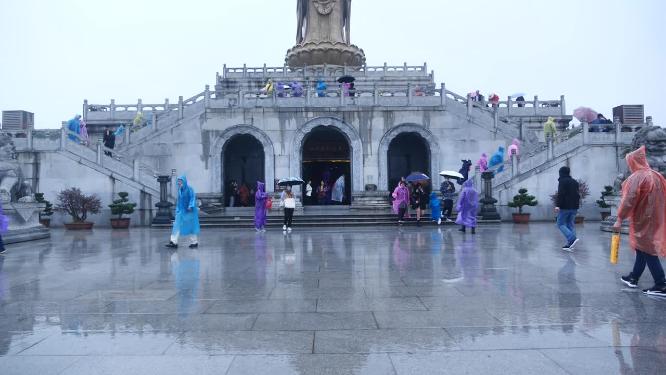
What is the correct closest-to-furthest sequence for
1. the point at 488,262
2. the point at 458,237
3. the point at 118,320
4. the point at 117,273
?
the point at 118,320 < the point at 117,273 < the point at 488,262 < the point at 458,237

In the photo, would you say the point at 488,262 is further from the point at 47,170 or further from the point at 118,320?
the point at 47,170

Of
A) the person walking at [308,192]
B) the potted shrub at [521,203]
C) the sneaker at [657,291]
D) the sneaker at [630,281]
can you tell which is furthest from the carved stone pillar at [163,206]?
the sneaker at [657,291]

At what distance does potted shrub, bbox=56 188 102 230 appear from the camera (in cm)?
1667

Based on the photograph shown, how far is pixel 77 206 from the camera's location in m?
16.8

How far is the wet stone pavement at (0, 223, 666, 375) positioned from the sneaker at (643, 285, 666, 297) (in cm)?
11

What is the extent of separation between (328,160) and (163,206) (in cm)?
1005

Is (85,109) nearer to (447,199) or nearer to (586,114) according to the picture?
(447,199)

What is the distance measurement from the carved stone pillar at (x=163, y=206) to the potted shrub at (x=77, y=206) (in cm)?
208

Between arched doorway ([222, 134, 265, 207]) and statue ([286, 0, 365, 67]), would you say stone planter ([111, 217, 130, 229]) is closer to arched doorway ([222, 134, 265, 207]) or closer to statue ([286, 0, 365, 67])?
arched doorway ([222, 134, 265, 207])

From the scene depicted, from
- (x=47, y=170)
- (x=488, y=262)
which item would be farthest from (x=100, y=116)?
(x=488, y=262)

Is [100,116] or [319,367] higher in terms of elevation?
[100,116]

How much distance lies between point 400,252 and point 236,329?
558 centimetres

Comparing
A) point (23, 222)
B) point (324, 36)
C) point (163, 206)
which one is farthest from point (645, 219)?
point (324, 36)

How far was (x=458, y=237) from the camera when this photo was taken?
1223 centimetres
